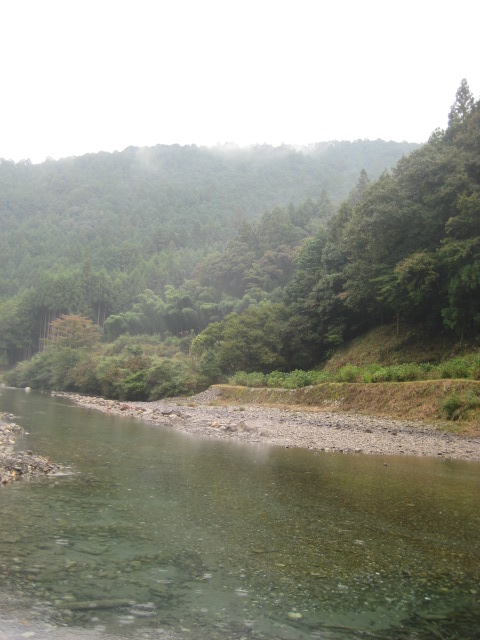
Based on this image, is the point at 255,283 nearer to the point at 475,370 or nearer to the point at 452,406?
the point at 475,370

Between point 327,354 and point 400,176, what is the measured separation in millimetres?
16795

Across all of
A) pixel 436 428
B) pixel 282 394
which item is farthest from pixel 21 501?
pixel 282 394

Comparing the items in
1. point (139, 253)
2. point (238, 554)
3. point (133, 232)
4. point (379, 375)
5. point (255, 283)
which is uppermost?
point (133, 232)

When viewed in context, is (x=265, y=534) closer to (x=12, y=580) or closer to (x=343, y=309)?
(x=12, y=580)

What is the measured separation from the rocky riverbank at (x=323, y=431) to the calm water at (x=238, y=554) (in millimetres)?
5433

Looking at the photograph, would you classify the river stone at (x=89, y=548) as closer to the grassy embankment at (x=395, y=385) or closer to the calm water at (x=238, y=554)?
the calm water at (x=238, y=554)

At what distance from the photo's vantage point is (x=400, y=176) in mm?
40000

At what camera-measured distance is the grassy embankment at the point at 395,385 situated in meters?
24.0

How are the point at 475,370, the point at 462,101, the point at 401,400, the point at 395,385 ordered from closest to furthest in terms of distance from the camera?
the point at 475,370
the point at 401,400
the point at 395,385
the point at 462,101

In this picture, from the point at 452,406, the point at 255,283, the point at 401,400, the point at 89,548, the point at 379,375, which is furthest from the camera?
the point at 255,283

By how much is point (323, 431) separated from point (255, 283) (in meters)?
64.5

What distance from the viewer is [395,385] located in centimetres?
2856

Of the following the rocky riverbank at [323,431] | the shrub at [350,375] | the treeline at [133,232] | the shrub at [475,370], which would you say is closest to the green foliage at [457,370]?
the shrub at [475,370]

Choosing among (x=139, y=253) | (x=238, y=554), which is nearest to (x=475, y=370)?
(x=238, y=554)
